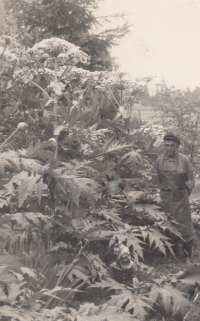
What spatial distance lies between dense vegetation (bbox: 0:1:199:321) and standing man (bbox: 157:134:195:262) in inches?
7.2

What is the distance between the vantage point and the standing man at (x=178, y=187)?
16.3 feet

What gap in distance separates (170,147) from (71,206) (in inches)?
72.8

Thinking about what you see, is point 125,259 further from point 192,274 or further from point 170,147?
point 170,147

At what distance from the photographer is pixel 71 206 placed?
359 cm

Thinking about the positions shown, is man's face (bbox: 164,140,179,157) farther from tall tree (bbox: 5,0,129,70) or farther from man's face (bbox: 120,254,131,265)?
tall tree (bbox: 5,0,129,70)

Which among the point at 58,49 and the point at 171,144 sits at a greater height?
the point at 58,49

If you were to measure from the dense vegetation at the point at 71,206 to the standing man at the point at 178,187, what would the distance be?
0.60ft

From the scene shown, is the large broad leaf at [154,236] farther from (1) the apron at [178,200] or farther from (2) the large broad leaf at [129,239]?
(1) the apron at [178,200]

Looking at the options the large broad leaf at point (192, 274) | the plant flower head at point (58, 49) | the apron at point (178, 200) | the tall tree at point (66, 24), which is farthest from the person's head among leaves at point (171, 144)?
the tall tree at point (66, 24)

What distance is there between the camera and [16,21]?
11188mm

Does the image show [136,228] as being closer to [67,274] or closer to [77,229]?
[77,229]

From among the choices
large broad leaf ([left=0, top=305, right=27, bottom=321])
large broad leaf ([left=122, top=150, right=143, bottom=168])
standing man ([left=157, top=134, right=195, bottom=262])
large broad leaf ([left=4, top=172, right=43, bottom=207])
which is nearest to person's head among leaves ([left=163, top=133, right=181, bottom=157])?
standing man ([left=157, top=134, right=195, bottom=262])

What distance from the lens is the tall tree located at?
10.7 metres

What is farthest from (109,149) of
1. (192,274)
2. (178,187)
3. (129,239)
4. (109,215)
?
(192,274)
